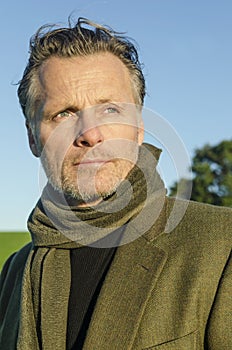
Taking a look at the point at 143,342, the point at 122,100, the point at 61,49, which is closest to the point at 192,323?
the point at 143,342

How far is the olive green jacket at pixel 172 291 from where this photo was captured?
3.46 m

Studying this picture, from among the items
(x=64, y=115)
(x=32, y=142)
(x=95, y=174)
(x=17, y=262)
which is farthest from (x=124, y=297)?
(x=32, y=142)

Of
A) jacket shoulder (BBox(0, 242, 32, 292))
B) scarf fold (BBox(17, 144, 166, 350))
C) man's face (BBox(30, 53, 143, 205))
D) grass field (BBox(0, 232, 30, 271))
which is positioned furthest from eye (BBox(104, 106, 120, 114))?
grass field (BBox(0, 232, 30, 271))

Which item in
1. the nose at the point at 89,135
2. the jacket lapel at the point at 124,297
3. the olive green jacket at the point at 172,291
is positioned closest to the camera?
the olive green jacket at the point at 172,291

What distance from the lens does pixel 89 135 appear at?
3783 millimetres

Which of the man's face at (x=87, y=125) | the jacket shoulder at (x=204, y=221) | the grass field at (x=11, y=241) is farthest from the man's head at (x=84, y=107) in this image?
the grass field at (x=11, y=241)

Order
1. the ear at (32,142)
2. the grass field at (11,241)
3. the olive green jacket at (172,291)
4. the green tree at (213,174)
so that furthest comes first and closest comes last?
the green tree at (213,174)
the grass field at (11,241)
the ear at (32,142)
the olive green jacket at (172,291)

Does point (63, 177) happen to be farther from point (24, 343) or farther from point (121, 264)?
point (24, 343)

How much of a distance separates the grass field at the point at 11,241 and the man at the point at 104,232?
4126cm

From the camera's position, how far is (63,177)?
4.04 metres

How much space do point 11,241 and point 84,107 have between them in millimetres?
51641

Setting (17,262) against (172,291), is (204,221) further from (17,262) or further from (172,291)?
(17,262)

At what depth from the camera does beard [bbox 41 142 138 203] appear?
12.7 feet

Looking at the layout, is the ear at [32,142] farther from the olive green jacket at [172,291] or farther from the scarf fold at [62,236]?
the olive green jacket at [172,291]
